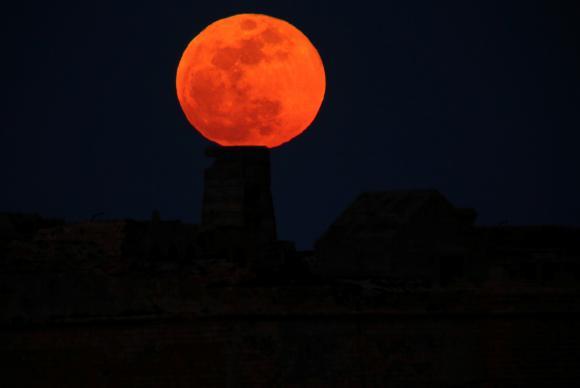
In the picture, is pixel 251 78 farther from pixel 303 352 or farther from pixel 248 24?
pixel 303 352

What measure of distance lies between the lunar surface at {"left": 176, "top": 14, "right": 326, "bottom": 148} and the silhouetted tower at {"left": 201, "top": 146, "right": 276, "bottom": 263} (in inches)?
24.8

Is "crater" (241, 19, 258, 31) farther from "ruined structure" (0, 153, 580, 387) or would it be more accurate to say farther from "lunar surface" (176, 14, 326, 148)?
"ruined structure" (0, 153, 580, 387)

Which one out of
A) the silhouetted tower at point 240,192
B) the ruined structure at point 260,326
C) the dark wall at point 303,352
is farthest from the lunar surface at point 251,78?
the dark wall at point 303,352

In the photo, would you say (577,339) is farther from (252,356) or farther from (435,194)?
(435,194)

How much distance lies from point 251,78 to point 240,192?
6.43 feet

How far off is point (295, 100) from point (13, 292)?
4.47m

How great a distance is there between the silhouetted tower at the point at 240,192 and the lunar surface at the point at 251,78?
0.63 meters

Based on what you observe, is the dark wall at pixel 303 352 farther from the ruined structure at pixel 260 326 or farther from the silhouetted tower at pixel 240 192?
the silhouetted tower at pixel 240 192

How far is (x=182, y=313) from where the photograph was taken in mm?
10266

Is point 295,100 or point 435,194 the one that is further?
point 435,194

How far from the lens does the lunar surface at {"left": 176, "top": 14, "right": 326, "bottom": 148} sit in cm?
1194

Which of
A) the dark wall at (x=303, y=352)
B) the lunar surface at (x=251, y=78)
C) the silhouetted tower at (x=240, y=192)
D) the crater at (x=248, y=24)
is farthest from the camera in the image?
the silhouetted tower at (x=240, y=192)

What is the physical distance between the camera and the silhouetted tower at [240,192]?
42.7ft

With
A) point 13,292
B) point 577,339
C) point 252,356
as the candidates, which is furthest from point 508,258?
point 13,292
